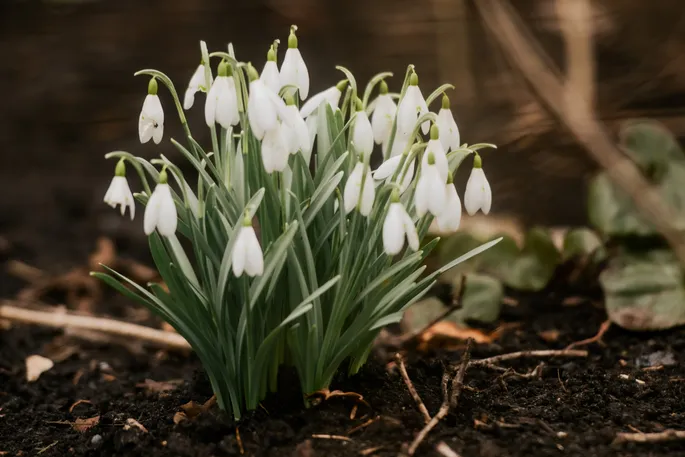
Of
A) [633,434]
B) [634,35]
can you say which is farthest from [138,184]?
[633,434]

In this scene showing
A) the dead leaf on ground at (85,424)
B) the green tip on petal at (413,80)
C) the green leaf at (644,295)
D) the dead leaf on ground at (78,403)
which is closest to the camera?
the green tip on petal at (413,80)

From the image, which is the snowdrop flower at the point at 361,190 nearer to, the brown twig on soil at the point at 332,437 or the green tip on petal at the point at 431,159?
the green tip on petal at the point at 431,159

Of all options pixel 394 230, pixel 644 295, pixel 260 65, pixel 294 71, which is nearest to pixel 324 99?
pixel 294 71

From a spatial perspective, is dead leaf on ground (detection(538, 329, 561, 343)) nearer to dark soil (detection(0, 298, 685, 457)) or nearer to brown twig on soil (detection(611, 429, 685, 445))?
dark soil (detection(0, 298, 685, 457))

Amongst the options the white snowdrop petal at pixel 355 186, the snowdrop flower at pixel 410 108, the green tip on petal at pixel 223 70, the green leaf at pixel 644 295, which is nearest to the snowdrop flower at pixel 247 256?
the white snowdrop petal at pixel 355 186

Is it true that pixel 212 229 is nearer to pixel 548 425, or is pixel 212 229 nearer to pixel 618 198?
pixel 548 425
